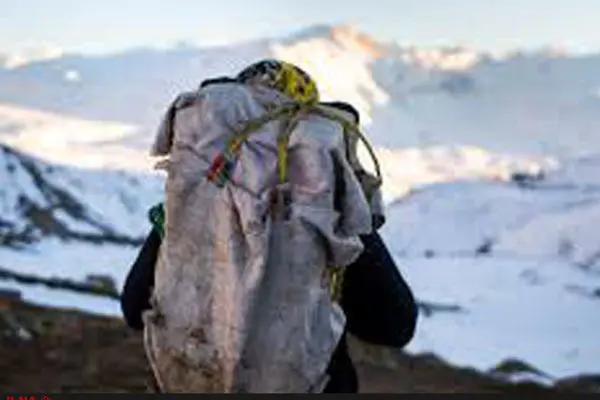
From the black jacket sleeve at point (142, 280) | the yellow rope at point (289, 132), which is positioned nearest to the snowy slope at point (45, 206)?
the black jacket sleeve at point (142, 280)

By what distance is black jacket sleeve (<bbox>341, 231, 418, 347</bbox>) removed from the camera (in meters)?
3.48

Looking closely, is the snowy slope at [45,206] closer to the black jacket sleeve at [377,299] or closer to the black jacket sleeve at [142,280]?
the black jacket sleeve at [142,280]

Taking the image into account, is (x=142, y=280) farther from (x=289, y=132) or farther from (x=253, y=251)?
(x=289, y=132)

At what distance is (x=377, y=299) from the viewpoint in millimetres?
3535

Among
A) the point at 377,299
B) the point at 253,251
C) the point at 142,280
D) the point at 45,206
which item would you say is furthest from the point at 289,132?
the point at 45,206

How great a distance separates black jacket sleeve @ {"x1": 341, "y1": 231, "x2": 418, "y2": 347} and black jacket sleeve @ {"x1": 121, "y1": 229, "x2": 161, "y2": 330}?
63 cm

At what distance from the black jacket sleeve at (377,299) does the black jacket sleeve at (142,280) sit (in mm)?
629

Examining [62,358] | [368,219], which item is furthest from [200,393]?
[62,358]

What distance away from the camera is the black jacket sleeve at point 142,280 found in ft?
12.1

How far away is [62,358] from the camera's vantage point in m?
14.1

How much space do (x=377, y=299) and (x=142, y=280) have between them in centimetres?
76

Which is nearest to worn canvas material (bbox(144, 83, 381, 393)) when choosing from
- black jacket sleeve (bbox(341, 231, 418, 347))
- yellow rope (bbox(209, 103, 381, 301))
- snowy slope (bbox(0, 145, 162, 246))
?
yellow rope (bbox(209, 103, 381, 301))

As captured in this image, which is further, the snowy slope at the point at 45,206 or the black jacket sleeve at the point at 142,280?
the snowy slope at the point at 45,206

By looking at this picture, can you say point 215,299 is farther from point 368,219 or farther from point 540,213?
point 540,213
